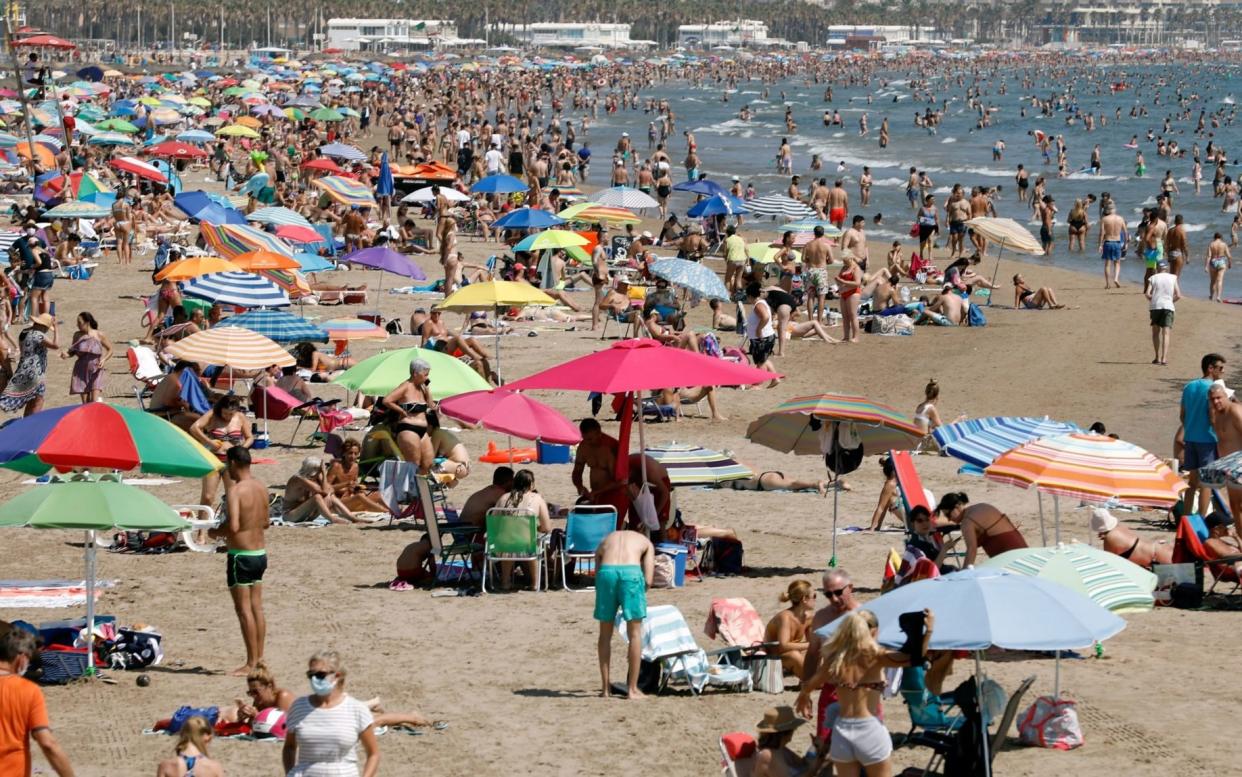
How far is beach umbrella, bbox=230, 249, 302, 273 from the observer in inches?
787

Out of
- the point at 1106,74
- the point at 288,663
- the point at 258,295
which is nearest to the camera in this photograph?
the point at 288,663

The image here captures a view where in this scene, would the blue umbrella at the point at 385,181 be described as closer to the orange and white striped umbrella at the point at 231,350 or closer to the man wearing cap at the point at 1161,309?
the man wearing cap at the point at 1161,309

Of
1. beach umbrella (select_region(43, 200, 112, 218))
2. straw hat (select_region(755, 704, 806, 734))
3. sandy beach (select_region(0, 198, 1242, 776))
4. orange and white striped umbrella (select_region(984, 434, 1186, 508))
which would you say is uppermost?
orange and white striped umbrella (select_region(984, 434, 1186, 508))

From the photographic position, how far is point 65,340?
21078 millimetres

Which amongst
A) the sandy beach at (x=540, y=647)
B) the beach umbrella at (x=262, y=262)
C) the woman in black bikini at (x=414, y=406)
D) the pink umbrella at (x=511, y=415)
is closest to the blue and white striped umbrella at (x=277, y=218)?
the beach umbrella at (x=262, y=262)

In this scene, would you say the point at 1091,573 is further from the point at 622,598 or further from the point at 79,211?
the point at 79,211

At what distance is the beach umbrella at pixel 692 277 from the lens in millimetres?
18688

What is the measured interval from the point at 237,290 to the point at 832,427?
8.64 m

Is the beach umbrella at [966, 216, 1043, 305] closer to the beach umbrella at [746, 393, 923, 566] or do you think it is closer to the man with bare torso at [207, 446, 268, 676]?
the beach umbrella at [746, 393, 923, 566]

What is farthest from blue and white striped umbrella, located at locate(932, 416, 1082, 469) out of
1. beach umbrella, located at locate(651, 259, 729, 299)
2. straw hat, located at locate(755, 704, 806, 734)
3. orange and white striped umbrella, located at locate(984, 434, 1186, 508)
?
beach umbrella, located at locate(651, 259, 729, 299)

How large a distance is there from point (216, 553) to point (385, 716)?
436 cm

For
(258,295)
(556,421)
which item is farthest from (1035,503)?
(258,295)

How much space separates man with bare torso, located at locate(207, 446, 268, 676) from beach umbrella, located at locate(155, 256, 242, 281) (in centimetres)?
1039

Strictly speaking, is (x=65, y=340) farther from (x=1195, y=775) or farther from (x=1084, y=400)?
(x=1195, y=775)
